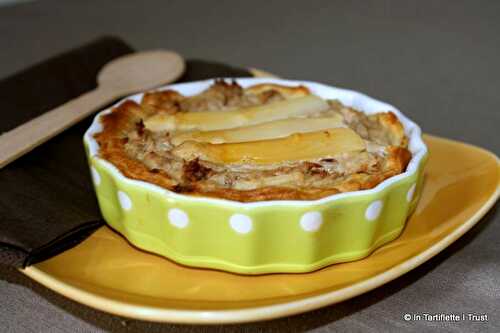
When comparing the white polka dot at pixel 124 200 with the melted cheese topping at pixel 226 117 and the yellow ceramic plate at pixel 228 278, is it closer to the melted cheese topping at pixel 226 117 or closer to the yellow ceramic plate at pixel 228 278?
the yellow ceramic plate at pixel 228 278

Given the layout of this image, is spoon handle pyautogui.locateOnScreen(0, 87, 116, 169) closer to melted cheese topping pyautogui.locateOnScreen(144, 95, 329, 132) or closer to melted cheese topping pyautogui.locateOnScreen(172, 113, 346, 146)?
melted cheese topping pyautogui.locateOnScreen(144, 95, 329, 132)

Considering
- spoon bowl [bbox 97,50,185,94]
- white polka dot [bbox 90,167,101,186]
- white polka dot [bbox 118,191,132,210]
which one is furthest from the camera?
spoon bowl [bbox 97,50,185,94]

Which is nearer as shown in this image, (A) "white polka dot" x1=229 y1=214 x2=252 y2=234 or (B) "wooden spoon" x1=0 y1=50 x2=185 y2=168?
(A) "white polka dot" x1=229 y1=214 x2=252 y2=234

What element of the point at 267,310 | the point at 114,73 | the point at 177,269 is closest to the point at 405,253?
the point at 267,310

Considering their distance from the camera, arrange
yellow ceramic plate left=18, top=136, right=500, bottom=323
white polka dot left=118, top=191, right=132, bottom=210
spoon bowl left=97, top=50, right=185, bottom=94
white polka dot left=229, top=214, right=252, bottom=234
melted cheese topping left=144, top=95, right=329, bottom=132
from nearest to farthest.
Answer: yellow ceramic plate left=18, top=136, right=500, bottom=323 → white polka dot left=229, top=214, right=252, bottom=234 → white polka dot left=118, top=191, right=132, bottom=210 → melted cheese topping left=144, top=95, right=329, bottom=132 → spoon bowl left=97, top=50, right=185, bottom=94

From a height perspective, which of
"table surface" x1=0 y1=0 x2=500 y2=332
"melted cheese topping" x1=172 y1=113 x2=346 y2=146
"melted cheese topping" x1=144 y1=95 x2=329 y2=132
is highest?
"melted cheese topping" x1=172 y1=113 x2=346 y2=146

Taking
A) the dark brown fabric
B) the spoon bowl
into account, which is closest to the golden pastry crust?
the dark brown fabric
